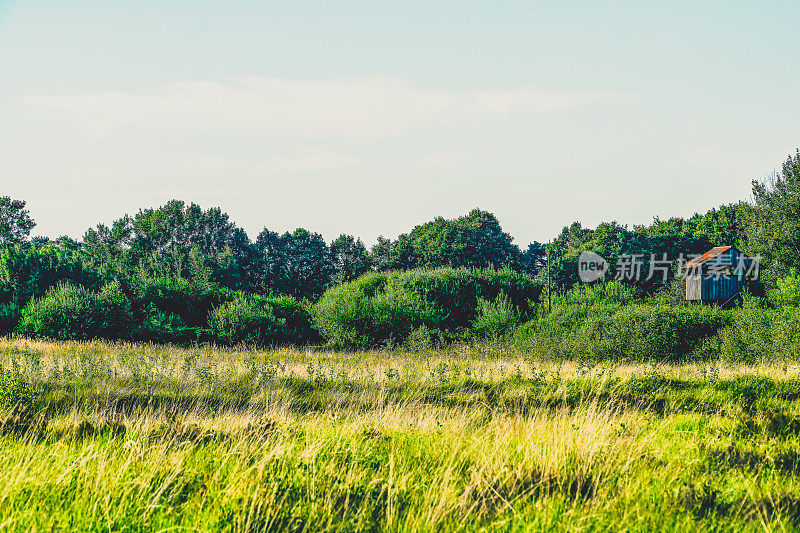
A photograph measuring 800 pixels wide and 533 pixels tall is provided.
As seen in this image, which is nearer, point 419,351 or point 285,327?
point 419,351

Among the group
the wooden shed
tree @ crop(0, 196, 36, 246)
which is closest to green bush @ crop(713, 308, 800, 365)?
the wooden shed

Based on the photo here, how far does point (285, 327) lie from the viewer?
144ft

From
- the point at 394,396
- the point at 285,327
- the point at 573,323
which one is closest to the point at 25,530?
the point at 394,396

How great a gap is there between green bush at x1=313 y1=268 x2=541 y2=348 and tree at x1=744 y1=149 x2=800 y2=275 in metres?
16.6

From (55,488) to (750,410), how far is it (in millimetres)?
10441

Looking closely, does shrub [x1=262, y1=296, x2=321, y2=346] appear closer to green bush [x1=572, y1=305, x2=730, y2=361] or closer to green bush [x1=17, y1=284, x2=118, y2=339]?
green bush [x1=17, y1=284, x2=118, y2=339]

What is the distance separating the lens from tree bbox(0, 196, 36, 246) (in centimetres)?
6662

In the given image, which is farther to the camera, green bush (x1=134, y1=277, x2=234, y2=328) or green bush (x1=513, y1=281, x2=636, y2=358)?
green bush (x1=134, y1=277, x2=234, y2=328)

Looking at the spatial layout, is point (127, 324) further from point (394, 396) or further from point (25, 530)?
point (25, 530)

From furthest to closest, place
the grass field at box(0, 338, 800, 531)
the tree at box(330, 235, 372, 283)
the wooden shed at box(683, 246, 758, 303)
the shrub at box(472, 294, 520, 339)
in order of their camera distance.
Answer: the tree at box(330, 235, 372, 283), the wooden shed at box(683, 246, 758, 303), the shrub at box(472, 294, 520, 339), the grass field at box(0, 338, 800, 531)

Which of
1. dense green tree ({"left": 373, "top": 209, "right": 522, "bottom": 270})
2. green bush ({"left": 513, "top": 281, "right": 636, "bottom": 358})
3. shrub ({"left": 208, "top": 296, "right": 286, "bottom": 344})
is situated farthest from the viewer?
dense green tree ({"left": 373, "top": 209, "right": 522, "bottom": 270})

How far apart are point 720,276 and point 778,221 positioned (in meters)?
6.28

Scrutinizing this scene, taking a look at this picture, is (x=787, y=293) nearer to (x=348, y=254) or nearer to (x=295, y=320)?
(x=295, y=320)

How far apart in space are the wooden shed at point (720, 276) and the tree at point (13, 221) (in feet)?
211
